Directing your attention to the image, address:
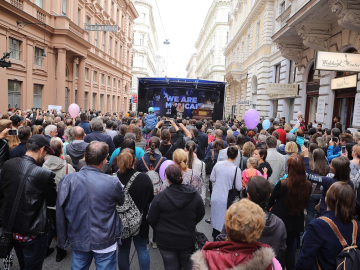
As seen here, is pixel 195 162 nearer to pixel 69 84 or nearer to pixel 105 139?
pixel 105 139

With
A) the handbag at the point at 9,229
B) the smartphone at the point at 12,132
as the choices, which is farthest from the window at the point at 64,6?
the handbag at the point at 9,229

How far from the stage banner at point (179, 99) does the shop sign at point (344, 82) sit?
779 cm

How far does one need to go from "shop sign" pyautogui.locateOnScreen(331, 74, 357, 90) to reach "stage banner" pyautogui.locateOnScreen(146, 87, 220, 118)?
7.79m

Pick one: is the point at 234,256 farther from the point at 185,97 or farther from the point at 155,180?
the point at 185,97

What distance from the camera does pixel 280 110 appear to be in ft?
60.0

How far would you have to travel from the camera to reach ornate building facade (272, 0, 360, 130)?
9188mm

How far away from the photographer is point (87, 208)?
9.07 ft

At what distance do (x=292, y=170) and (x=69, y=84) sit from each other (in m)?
23.5

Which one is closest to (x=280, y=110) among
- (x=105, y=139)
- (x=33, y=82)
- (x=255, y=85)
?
(x=255, y=85)

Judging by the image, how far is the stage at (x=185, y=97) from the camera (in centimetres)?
1741

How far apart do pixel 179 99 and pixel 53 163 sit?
48.4ft

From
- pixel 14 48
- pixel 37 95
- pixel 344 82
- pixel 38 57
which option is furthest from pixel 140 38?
pixel 344 82

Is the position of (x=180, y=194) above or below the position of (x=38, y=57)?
below

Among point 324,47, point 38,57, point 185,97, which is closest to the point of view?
point 324,47
